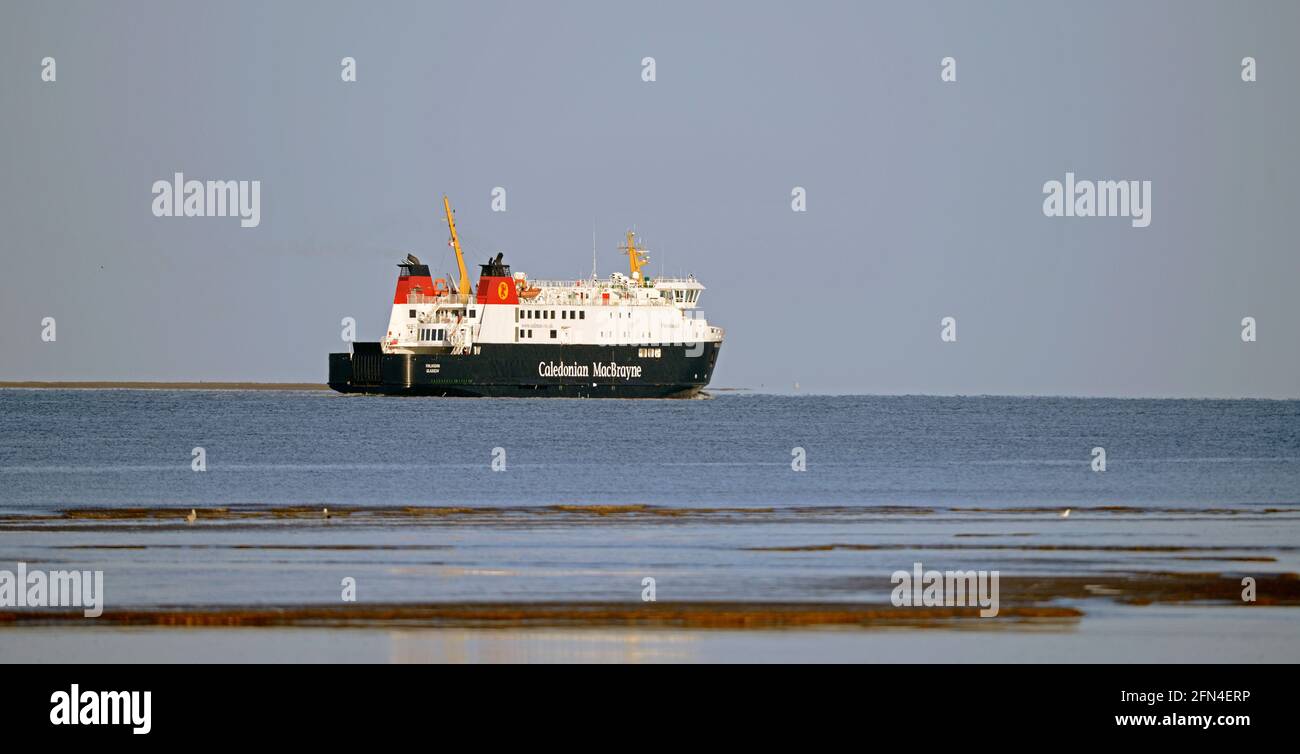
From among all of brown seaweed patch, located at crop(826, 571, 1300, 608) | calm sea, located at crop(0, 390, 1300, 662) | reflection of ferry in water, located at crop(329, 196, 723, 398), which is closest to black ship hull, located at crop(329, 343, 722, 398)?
reflection of ferry in water, located at crop(329, 196, 723, 398)

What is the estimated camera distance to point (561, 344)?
89.0 meters

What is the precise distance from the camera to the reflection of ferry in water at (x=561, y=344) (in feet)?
291

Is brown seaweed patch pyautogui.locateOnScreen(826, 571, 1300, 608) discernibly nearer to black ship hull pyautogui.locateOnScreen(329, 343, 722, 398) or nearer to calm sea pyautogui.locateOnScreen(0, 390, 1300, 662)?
calm sea pyautogui.locateOnScreen(0, 390, 1300, 662)

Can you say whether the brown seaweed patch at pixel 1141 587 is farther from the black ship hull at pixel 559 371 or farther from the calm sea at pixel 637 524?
the black ship hull at pixel 559 371

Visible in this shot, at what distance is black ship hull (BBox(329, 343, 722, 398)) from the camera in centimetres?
8831

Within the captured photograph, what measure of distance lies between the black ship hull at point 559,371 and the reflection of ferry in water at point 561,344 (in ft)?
0.17

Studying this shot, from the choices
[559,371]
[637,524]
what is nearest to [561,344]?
[559,371]

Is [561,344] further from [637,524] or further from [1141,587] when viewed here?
[1141,587]

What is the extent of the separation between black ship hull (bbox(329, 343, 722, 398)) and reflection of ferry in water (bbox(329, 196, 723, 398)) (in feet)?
0.17

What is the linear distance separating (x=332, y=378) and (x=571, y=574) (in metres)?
75.6

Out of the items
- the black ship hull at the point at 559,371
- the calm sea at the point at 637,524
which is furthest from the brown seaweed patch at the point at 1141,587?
the black ship hull at the point at 559,371
